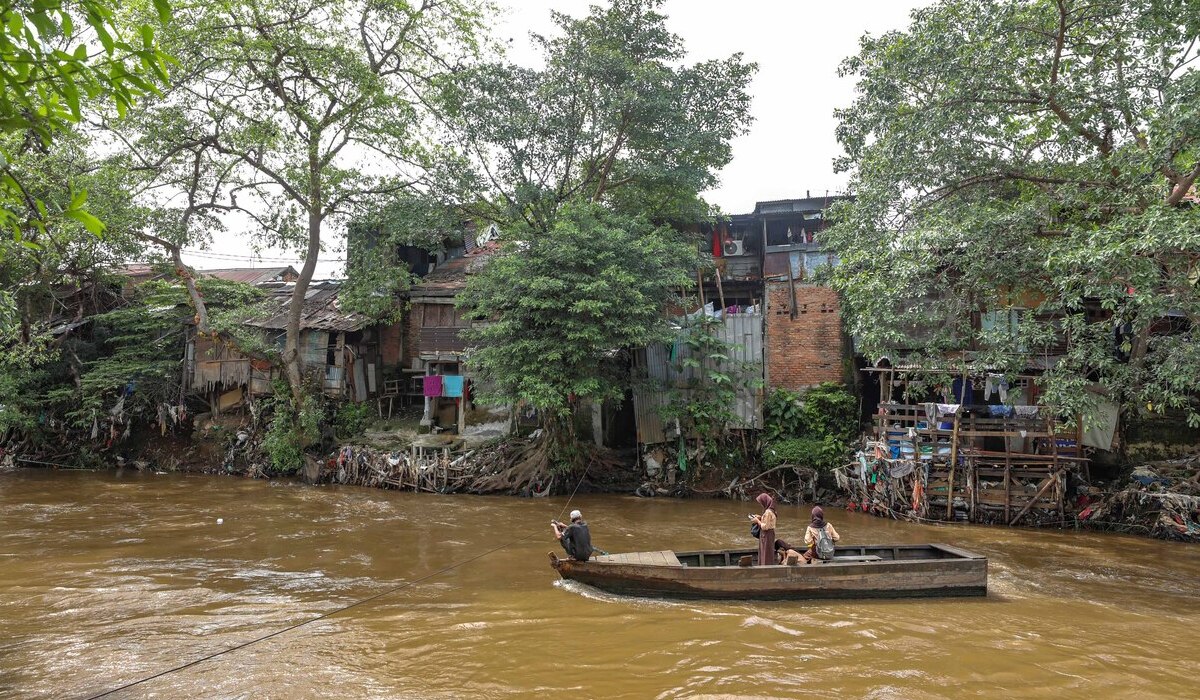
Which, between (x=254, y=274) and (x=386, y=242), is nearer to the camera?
(x=386, y=242)

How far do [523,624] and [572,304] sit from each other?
29.8 ft

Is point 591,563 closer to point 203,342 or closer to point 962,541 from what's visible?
point 962,541

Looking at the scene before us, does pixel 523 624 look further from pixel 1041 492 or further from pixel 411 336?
pixel 411 336

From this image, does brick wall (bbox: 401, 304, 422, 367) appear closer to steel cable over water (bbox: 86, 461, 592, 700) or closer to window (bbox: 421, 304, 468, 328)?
window (bbox: 421, 304, 468, 328)

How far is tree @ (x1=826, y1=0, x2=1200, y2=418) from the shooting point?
948 centimetres

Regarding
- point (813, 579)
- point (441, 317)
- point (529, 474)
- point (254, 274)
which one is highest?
point (254, 274)

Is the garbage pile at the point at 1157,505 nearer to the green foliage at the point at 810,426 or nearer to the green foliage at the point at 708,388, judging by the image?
the green foliage at the point at 810,426

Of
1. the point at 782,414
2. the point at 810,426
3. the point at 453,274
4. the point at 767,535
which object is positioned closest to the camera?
the point at 767,535

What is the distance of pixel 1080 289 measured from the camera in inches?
396

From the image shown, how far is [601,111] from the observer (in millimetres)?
18328

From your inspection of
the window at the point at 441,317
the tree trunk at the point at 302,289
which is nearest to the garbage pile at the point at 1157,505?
the window at the point at 441,317

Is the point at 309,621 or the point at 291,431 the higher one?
the point at 291,431

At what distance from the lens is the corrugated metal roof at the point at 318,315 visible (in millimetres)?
23281

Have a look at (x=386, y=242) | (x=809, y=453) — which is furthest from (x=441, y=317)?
(x=809, y=453)
